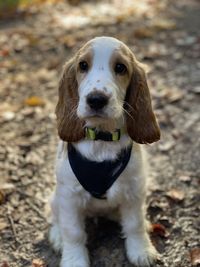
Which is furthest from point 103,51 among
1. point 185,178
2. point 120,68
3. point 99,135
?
point 185,178

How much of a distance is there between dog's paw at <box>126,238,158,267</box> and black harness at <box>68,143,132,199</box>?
0.50 meters

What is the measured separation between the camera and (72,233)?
3502 millimetres

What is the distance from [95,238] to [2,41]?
4.02 metres

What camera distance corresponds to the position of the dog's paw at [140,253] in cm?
358

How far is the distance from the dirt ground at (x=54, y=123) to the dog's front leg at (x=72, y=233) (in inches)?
5.0

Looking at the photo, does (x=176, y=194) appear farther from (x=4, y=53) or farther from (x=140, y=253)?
(x=4, y=53)

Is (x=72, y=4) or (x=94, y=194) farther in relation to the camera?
(x=72, y=4)

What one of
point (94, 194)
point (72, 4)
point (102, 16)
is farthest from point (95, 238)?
point (72, 4)

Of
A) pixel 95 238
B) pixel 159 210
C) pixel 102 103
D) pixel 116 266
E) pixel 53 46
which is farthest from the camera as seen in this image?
pixel 53 46

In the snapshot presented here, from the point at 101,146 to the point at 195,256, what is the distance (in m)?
1.06

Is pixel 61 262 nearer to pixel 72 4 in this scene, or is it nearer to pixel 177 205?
pixel 177 205

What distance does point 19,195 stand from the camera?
4.27 metres

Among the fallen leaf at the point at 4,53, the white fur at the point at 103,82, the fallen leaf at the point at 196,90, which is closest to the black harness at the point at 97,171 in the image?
the white fur at the point at 103,82

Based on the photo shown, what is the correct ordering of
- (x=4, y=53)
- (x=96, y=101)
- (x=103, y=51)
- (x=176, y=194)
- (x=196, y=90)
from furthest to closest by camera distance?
(x=4, y=53) → (x=196, y=90) → (x=176, y=194) → (x=103, y=51) → (x=96, y=101)
